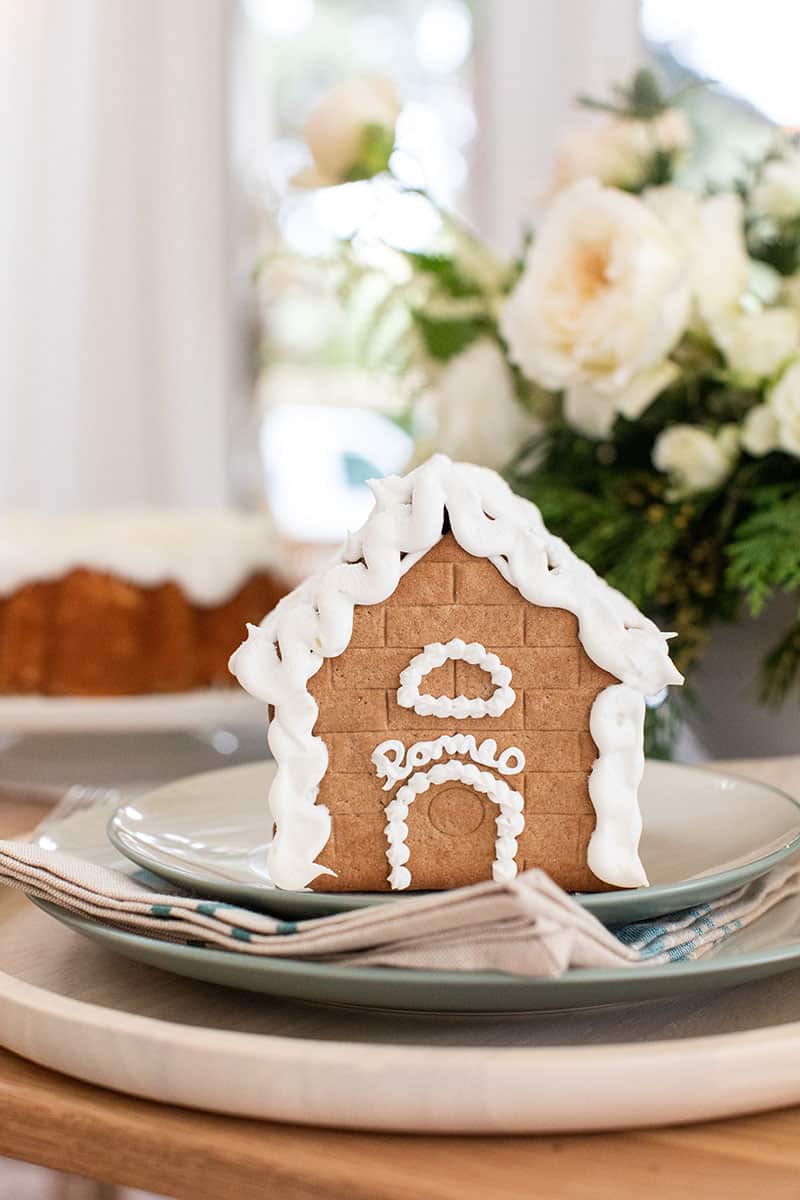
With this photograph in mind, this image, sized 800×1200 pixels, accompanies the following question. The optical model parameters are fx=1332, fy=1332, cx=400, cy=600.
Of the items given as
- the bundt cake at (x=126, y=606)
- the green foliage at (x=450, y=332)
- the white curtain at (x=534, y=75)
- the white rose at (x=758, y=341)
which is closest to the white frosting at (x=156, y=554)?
the bundt cake at (x=126, y=606)

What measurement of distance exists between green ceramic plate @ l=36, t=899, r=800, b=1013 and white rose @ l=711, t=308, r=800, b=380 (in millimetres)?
494

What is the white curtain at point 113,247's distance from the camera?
2641 millimetres

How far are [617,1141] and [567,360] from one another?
1.85 feet

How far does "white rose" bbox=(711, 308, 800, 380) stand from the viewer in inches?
33.6

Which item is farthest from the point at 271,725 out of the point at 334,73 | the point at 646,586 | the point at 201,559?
the point at 334,73

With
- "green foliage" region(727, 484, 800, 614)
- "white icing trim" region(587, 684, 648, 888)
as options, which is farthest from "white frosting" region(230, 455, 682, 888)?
"green foliage" region(727, 484, 800, 614)

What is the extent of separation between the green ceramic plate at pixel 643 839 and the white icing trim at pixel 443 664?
2.9 inches

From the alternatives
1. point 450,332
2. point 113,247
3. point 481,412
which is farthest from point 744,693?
point 113,247

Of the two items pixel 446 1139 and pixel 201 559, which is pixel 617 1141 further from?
pixel 201 559

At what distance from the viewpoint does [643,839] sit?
60 centimetres

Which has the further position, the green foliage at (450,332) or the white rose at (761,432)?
the green foliage at (450,332)

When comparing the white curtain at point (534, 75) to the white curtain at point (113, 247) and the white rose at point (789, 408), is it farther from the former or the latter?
the white rose at point (789, 408)

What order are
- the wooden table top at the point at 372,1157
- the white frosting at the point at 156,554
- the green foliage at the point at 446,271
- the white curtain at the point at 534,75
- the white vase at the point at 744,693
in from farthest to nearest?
the white curtain at the point at 534,75
the white frosting at the point at 156,554
the green foliage at the point at 446,271
the white vase at the point at 744,693
the wooden table top at the point at 372,1157

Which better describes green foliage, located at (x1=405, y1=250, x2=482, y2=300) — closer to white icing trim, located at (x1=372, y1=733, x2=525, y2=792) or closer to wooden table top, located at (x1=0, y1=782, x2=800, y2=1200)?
white icing trim, located at (x1=372, y1=733, x2=525, y2=792)
